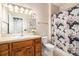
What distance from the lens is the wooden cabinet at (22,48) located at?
1.51 meters

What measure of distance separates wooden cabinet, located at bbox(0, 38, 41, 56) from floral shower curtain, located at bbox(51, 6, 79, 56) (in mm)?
319

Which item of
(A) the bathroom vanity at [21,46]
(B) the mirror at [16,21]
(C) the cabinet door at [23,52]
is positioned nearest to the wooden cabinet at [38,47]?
(A) the bathroom vanity at [21,46]

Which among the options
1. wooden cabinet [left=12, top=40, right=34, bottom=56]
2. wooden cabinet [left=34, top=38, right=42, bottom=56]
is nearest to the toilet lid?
wooden cabinet [left=34, top=38, right=42, bottom=56]

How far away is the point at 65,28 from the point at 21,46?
84 cm

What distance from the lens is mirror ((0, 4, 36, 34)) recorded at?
5.15 ft

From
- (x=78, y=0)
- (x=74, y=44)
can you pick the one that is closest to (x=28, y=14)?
(x=78, y=0)

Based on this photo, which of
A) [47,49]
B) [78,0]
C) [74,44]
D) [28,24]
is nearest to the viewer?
[78,0]

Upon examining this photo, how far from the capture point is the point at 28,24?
5.35ft

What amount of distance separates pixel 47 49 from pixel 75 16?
755mm

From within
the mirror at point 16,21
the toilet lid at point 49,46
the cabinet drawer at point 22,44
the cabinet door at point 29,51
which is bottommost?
the cabinet door at point 29,51

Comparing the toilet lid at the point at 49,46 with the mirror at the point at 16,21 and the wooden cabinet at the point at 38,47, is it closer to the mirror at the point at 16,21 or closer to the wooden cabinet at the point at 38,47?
the wooden cabinet at the point at 38,47

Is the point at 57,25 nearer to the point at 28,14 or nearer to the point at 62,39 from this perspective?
the point at 62,39

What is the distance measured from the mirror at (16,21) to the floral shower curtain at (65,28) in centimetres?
39

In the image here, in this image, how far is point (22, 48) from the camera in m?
1.66
